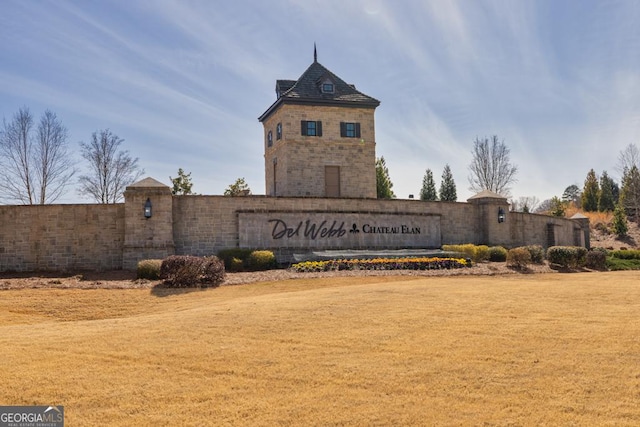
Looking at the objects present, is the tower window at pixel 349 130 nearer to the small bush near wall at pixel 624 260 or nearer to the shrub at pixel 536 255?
the shrub at pixel 536 255

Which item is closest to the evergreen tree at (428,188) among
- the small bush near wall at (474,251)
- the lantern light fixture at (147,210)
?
the small bush near wall at (474,251)

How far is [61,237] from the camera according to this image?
2309cm

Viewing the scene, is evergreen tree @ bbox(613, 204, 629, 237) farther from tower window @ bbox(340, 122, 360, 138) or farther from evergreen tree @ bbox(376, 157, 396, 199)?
tower window @ bbox(340, 122, 360, 138)

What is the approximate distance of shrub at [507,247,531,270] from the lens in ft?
79.6

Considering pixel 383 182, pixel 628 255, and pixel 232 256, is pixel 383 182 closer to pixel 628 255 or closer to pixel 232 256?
pixel 628 255

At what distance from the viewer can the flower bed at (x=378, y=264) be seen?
2209 cm

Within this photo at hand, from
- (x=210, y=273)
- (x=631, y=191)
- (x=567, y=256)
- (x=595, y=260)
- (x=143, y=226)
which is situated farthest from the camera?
(x=631, y=191)

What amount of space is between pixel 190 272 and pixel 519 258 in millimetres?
15068

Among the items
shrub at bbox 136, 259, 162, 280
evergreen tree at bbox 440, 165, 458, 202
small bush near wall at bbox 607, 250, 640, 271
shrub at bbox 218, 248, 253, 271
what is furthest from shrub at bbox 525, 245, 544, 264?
evergreen tree at bbox 440, 165, 458, 202

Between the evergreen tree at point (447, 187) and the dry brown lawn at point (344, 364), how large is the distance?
184 feet

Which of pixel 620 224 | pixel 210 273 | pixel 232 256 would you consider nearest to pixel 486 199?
pixel 232 256

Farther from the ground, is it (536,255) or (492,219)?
(492,219)

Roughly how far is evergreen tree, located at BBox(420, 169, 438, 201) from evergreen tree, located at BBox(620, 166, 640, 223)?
2162 cm

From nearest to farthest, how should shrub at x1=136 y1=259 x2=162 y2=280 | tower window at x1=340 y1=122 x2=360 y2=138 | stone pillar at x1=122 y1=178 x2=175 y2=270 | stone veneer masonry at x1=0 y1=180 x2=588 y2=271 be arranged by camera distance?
shrub at x1=136 y1=259 x2=162 y2=280 < stone veneer masonry at x1=0 y1=180 x2=588 y2=271 < stone pillar at x1=122 y1=178 x2=175 y2=270 < tower window at x1=340 y1=122 x2=360 y2=138
